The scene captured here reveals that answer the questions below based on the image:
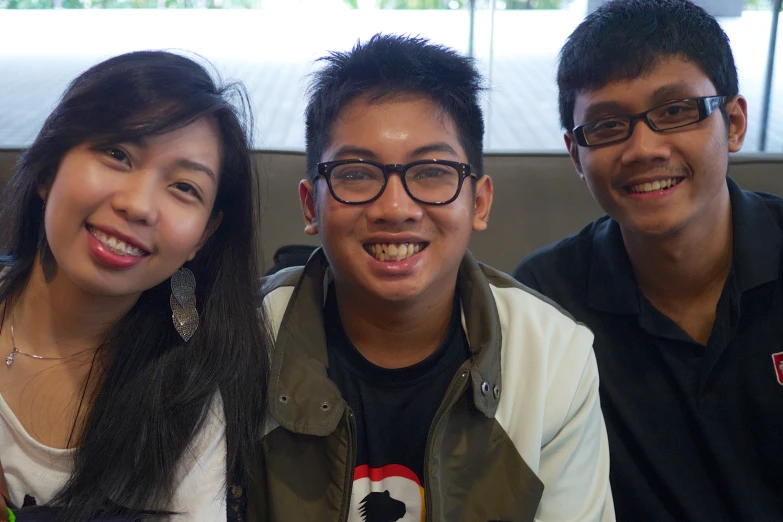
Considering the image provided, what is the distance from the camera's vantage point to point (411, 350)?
4.84 feet

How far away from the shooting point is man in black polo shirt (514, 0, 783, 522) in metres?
1.56

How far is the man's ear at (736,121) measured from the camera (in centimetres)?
167

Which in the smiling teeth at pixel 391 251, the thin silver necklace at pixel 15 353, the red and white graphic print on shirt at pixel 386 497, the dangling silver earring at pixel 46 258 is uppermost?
the smiling teeth at pixel 391 251

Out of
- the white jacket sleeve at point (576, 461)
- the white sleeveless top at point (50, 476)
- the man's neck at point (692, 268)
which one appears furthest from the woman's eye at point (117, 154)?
the man's neck at point (692, 268)

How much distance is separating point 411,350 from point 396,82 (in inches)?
21.3

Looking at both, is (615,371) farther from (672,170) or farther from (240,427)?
(240,427)

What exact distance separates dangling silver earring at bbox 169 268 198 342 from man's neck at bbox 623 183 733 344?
3.35 ft

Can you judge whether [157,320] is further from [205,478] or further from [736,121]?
[736,121]

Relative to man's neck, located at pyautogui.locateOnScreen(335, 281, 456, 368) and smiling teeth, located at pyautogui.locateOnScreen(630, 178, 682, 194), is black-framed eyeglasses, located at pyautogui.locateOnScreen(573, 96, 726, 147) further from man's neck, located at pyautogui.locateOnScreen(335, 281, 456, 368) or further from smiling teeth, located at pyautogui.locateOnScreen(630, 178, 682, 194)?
man's neck, located at pyautogui.locateOnScreen(335, 281, 456, 368)

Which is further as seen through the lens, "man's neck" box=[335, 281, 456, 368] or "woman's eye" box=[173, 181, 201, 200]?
"man's neck" box=[335, 281, 456, 368]

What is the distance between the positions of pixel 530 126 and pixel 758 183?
110 cm

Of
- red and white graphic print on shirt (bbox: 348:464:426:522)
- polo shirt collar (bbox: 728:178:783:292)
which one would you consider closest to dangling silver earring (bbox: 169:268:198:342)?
red and white graphic print on shirt (bbox: 348:464:426:522)

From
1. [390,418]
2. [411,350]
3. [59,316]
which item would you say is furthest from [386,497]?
[59,316]

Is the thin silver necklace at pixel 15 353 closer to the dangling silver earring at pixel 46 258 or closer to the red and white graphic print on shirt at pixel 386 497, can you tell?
the dangling silver earring at pixel 46 258
